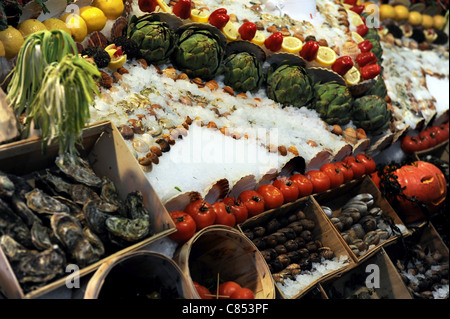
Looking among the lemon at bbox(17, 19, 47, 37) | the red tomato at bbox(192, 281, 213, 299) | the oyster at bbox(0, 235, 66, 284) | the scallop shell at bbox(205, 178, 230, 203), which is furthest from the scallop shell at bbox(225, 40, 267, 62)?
the oyster at bbox(0, 235, 66, 284)

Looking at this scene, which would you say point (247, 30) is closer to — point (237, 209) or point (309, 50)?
point (309, 50)

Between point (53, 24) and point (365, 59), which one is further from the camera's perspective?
point (365, 59)

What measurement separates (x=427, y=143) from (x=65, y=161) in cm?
396

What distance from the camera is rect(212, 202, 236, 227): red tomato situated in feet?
10.1

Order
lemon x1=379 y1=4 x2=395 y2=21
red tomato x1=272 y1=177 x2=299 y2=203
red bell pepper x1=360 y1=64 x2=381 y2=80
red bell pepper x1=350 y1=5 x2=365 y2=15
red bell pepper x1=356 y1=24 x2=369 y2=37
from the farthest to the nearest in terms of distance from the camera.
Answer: lemon x1=379 y1=4 x2=395 y2=21, red bell pepper x1=350 y1=5 x2=365 y2=15, red bell pepper x1=356 y1=24 x2=369 y2=37, red bell pepper x1=360 y1=64 x2=381 y2=80, red tomato x1=272 y1=177 x2=299 y2=203

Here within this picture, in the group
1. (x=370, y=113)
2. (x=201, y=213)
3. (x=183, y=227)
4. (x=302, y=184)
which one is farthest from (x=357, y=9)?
(x=183, y=227)

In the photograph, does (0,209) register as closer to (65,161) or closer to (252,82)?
(65,161)

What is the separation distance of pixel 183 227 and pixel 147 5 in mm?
1919

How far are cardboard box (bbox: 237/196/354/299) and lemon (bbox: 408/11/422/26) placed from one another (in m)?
3.99

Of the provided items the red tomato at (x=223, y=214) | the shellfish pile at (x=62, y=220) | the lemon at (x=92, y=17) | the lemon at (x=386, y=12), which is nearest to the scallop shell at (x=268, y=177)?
the red tomato at (x=223, y=214)

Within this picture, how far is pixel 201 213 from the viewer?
297 centimetres

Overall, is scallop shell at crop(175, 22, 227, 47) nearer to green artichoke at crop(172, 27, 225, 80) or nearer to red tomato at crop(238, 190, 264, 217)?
green artichoke at crop(172, 27, 225, 80)

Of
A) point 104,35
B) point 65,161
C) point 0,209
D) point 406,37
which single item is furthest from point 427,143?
point 0,209

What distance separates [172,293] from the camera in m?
2.55
